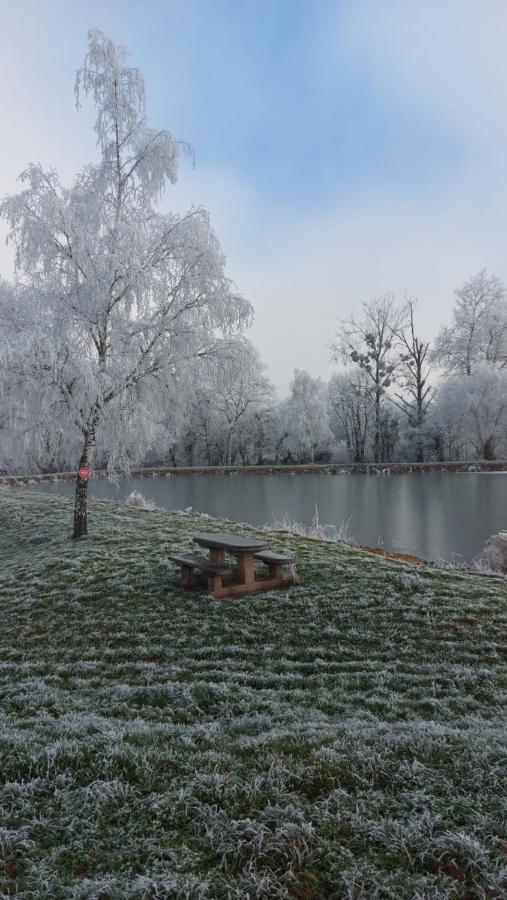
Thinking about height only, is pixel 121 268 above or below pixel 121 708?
above

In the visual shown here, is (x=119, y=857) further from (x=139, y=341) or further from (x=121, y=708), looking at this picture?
(x=139, y=341)

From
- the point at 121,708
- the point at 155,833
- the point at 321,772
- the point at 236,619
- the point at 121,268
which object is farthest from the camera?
the point at 121,268

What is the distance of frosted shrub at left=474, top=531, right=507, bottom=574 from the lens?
27.6 feet

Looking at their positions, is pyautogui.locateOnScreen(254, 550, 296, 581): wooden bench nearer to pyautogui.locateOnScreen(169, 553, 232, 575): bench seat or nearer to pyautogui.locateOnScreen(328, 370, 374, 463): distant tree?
pyautogui.locateOnScreen(169, 553, 232, 575): bench seat

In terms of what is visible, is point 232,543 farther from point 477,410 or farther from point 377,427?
point 377,427

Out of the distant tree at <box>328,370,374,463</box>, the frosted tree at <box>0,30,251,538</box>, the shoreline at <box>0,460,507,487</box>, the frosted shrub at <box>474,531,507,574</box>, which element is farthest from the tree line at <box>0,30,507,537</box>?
the distant tree at <box>328,370,374,463</box>

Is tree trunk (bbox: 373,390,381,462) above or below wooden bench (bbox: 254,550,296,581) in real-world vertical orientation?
above

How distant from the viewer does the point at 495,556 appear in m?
8.62

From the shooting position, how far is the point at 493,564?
851cm

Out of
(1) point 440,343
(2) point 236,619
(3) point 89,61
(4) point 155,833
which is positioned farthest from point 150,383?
(1) point 440,343

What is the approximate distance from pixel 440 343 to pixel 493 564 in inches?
1406

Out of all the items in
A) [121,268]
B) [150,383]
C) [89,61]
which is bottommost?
[150,383]

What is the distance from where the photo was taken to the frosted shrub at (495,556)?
27.6 ft

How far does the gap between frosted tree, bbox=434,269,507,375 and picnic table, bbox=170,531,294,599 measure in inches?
1432
